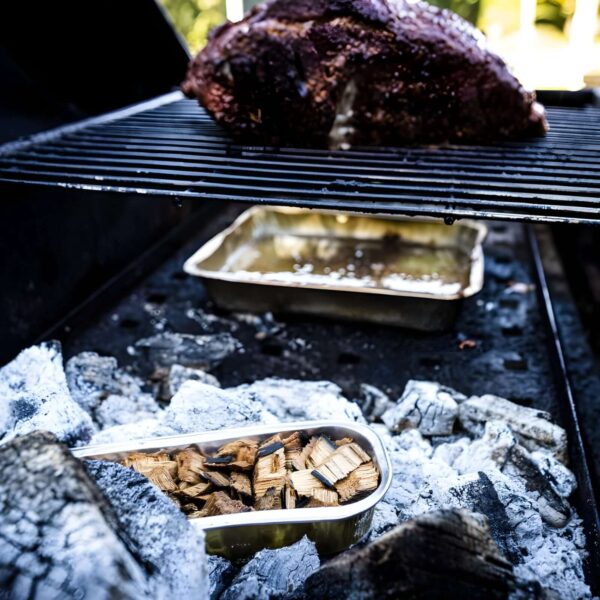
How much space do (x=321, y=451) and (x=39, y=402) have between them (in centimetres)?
109

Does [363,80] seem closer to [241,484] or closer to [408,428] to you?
[408,428]

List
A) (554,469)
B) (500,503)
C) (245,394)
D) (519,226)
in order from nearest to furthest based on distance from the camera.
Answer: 1. (500,503)
2. (554,469)
3. (245,394)
4. (519,226)

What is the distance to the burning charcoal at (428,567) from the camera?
1178 mm

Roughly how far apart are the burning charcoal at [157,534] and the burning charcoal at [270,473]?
385 millimetres

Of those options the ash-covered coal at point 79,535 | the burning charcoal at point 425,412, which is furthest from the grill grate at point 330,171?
the ash-covered coal at point 79,535

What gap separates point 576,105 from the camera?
3.74 metres

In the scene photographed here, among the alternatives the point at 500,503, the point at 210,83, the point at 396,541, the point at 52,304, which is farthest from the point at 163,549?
the point at 210,83

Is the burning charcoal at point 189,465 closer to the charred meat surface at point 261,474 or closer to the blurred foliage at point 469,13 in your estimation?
the charred meat surface at point 261,474

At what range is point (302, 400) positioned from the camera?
2295mm

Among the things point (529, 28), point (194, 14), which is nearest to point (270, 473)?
point (529, 28)

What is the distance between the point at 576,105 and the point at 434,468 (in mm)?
3010

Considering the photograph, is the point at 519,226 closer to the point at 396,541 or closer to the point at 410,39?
the point at 410,39

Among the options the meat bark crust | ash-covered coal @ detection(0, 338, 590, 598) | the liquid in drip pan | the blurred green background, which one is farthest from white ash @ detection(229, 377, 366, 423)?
the blurred green background

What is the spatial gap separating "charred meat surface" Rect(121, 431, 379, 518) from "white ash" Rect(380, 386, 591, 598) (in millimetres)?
209
